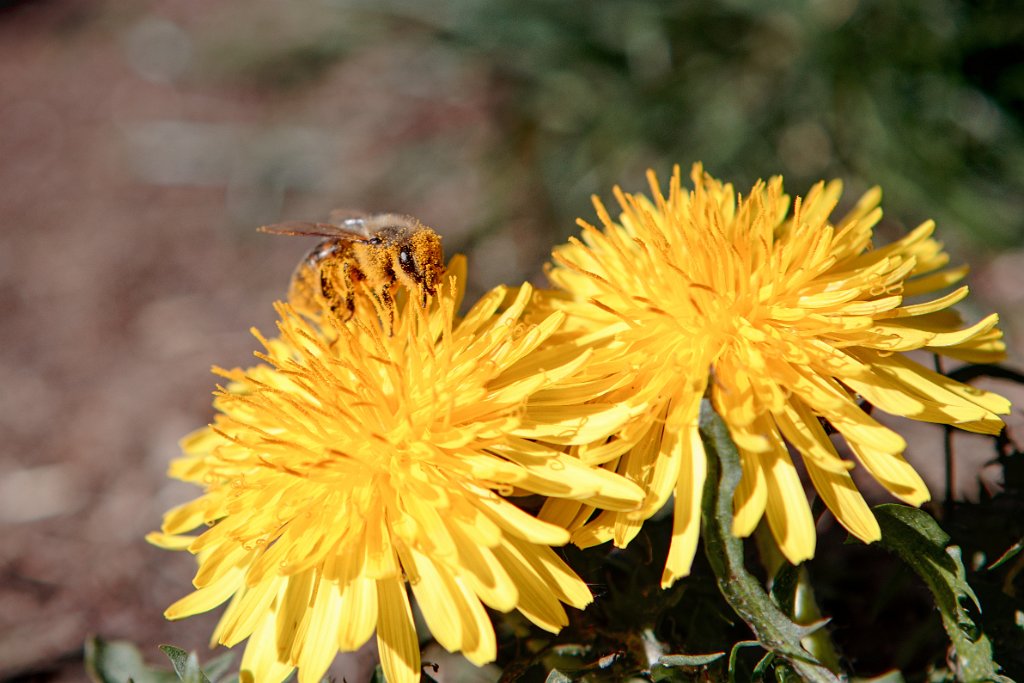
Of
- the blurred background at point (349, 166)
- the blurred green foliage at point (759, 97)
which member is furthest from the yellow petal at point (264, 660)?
the blurred green foliage at point (759, 97)

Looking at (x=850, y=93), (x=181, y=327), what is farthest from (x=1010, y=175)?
(x=181, y=327)

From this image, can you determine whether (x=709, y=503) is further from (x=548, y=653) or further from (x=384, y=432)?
(x=384, y=432)

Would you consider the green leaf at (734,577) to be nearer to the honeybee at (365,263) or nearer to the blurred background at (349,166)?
the honeybee at (365,263)

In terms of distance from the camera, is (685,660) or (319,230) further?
(319,230)

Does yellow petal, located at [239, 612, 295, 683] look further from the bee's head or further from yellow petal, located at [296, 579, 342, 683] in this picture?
the bee's head

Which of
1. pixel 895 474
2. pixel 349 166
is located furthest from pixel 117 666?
pixel 349 166

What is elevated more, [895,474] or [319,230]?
[319,230]

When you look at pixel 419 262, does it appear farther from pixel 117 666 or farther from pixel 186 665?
pixel 117 666
